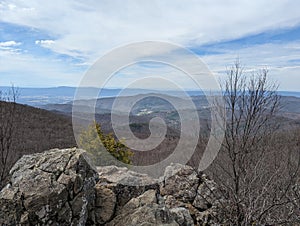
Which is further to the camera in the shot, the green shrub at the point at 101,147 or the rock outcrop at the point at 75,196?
the green shrub at the point at 101,147

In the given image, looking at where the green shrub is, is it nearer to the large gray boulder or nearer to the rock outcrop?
the rock outcrop

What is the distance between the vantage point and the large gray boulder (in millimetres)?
5688

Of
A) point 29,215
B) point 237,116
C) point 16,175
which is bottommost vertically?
point 29,215

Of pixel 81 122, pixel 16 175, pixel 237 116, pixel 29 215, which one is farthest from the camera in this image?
pixel 81 122

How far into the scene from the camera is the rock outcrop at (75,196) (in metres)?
5.72

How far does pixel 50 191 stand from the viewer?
5.84 m

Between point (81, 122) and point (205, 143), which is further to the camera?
point (81, 122)

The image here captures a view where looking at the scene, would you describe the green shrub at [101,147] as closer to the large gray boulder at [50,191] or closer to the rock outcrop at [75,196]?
the rock outcrop at [75,196]

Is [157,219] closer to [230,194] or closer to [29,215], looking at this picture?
[29,215]

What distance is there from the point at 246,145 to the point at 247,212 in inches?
74.0

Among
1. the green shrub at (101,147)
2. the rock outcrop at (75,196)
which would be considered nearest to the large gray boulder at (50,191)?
the rock outcrop at (75,196)

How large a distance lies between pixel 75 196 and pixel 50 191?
52 centimetres

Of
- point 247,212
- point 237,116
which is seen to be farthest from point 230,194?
point 237,116

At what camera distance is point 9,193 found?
584 cm
